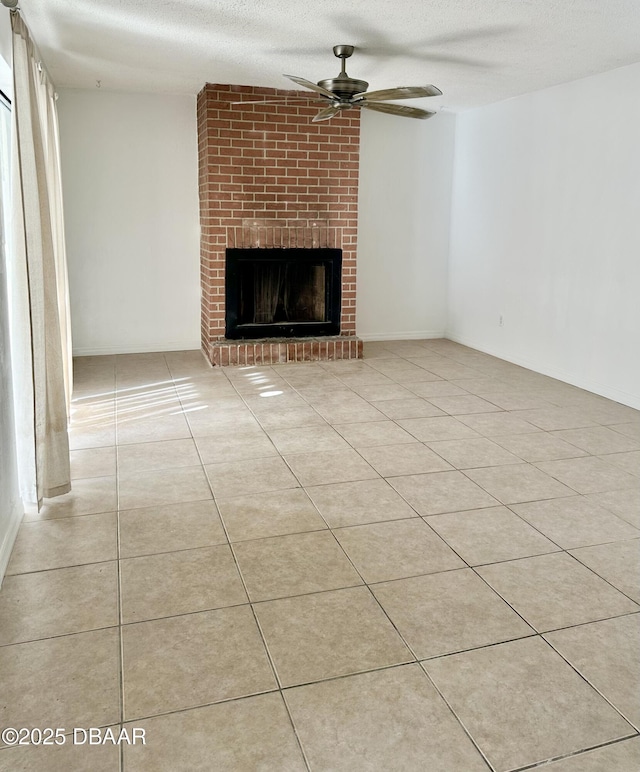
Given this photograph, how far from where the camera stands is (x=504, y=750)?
5.57ft

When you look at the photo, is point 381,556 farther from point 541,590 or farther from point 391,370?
point 391,370

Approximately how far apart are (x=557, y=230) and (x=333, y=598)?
4199mm

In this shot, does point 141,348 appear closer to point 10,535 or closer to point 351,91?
point 351,91

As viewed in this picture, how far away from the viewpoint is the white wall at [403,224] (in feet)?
22.0

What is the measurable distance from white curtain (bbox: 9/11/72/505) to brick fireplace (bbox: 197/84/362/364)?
8.98ft

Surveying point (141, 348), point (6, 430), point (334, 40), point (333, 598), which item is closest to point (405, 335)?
point (141, 348)

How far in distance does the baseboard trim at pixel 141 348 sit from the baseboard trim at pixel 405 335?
1746 mm

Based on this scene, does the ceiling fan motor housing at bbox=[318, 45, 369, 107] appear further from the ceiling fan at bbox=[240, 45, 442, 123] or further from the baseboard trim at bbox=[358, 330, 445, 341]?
the baseboard trim at bbox=[358, 330, 445, 341]

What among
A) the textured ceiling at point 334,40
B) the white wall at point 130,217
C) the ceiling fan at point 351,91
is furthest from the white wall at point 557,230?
the white wall at point 130,217

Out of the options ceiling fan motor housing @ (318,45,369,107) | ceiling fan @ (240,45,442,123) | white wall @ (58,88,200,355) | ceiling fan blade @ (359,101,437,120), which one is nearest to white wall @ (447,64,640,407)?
ceiling fan blade @ (359,101,437,120)

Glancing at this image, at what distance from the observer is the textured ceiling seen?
11.4ft

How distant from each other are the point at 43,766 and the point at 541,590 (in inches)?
66.4

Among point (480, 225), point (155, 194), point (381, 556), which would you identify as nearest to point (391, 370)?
point (480, 225)

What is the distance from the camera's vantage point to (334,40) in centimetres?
404
